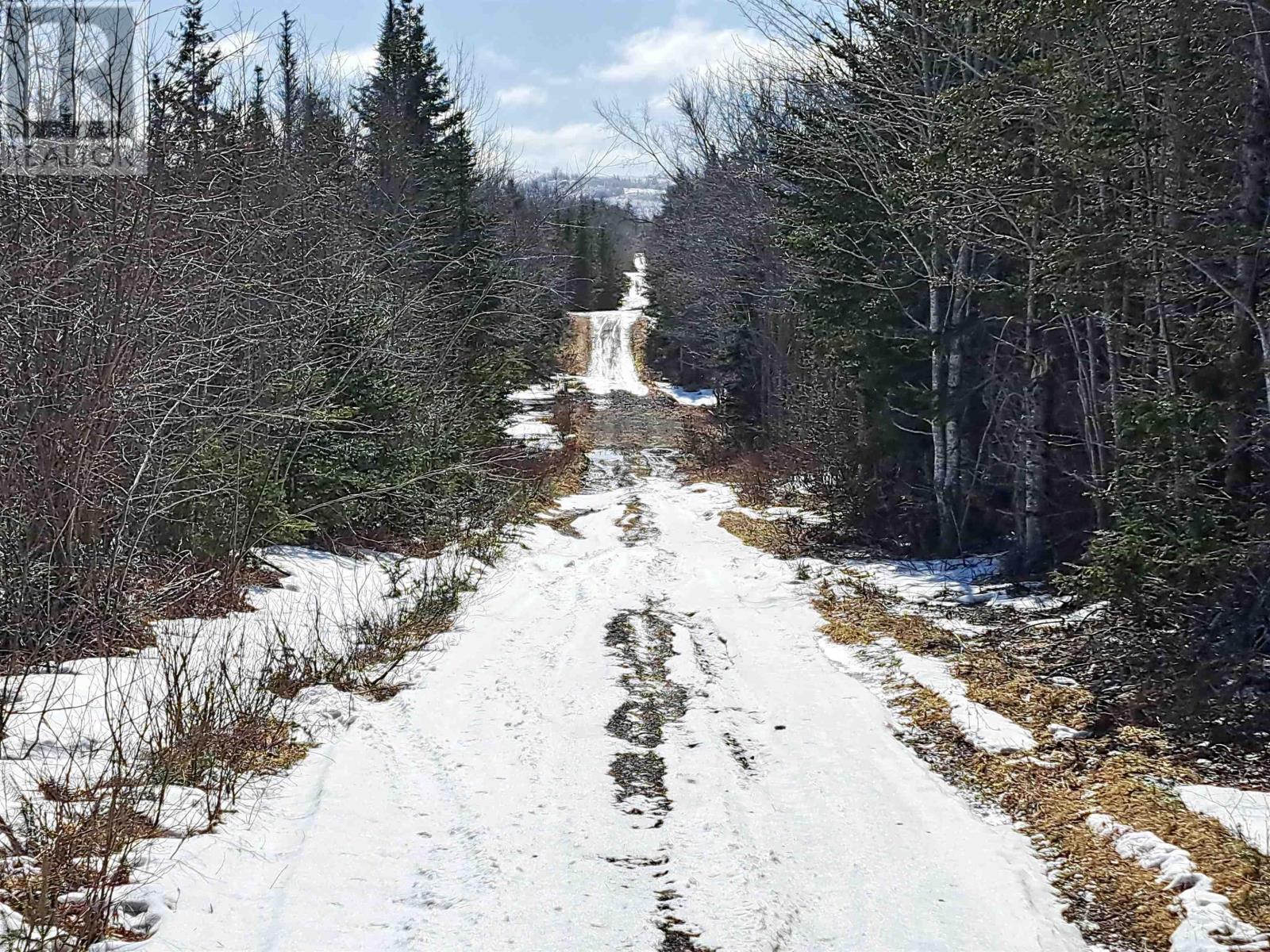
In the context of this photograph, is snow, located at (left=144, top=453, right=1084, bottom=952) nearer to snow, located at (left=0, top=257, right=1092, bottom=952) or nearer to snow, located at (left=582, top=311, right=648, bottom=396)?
snow, located at (left=0, top=257, right=1092, bottom=952)

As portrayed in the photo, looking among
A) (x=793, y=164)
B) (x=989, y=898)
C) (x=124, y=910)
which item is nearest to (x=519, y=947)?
(x=124, y=910)

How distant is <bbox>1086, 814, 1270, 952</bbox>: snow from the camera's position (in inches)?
145

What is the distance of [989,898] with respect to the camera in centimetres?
416

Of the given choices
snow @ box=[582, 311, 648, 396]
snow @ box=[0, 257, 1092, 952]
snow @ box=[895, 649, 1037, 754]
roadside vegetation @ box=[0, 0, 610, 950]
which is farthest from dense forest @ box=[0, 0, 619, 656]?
snow @ box=[582, 311, 648, 396]

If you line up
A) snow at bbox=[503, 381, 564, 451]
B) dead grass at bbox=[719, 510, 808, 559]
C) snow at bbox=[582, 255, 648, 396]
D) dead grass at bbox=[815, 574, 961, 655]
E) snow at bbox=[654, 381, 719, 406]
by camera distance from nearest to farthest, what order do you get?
dead grass at bbox=[815, 574, 961, 655], dead grass at bbox=[719, 510, 808, 559], snow at bbox=[503, 381, 564, 451], snow at bbox=[654, 381, 719, 406], snow at bbox=[582, 255, 648, 396]

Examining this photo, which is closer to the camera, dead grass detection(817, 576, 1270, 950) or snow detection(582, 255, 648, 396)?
dead grass detection(817, 576, 1270, 950)

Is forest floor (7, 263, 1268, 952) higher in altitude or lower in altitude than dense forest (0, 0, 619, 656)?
lower

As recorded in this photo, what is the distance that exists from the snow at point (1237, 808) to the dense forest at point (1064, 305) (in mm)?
800

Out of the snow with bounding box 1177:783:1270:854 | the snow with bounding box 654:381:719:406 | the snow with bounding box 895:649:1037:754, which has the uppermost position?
the snow with bounding box 654:381:719:406

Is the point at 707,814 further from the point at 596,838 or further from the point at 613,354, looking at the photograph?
the point at 613,354

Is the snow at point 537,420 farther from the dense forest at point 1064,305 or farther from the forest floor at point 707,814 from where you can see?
the forest floor at point 707,814

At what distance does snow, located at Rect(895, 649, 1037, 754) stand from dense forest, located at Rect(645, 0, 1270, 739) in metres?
0.86

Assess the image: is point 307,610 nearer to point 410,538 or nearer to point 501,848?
point 501,848

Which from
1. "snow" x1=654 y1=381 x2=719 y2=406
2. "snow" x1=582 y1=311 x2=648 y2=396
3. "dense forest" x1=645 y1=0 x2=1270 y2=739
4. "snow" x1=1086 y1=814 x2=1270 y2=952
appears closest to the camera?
"snow" x1=1086 y1=814 x2=1270 y2=952
